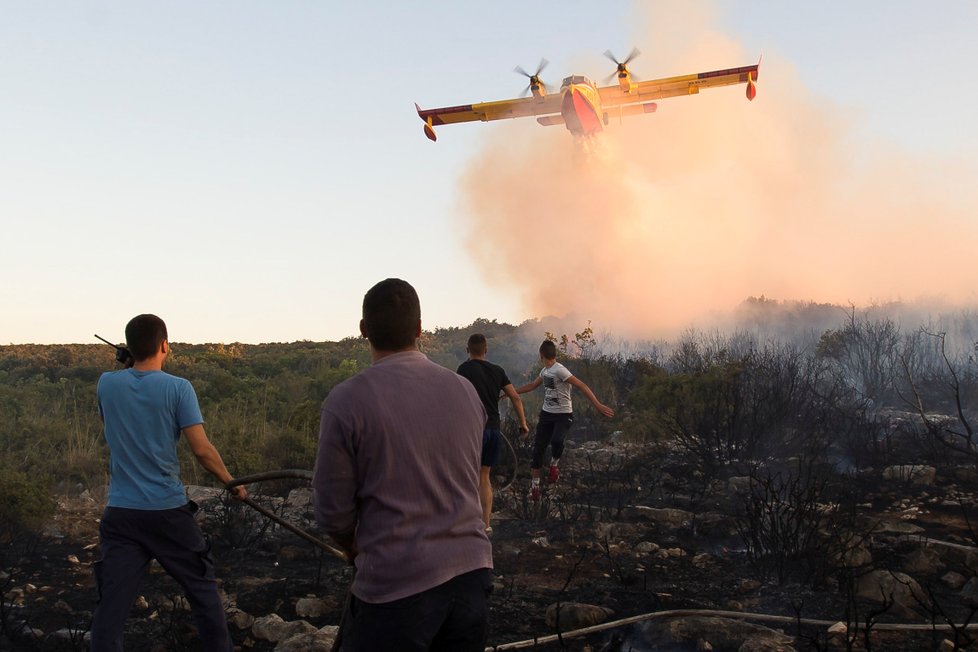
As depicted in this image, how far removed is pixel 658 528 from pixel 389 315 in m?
5.74

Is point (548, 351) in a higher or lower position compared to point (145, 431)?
higher

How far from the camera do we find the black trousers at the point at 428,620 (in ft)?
6.94

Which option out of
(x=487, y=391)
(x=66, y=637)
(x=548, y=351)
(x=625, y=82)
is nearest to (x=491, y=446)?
(x=487, y=391)

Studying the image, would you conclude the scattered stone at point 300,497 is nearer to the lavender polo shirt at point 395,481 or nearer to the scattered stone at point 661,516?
the scattered stone at point 661,516

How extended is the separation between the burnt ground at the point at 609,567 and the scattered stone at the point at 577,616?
0.07 metres

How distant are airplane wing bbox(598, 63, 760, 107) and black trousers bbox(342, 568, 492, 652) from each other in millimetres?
27970

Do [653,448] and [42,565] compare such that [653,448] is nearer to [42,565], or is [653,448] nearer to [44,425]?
[42,565]

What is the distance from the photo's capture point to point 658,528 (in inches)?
292

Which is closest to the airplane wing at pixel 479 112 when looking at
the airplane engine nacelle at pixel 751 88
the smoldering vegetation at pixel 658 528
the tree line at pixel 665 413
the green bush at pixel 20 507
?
the airplane engine nacelle at pixel 751 88

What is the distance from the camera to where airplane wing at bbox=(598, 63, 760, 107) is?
91.4 feet

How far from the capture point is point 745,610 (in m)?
5.02

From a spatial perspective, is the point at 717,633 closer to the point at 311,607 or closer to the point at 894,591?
the point at 894,591

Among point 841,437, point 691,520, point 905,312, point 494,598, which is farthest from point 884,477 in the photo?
point 905,312

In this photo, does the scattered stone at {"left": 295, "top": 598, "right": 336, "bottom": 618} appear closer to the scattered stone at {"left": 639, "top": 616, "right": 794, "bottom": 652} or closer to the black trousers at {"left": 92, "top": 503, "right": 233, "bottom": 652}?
the black trousers at {"left": 92, "top": 503, "right": 233, "bottom": 652}
